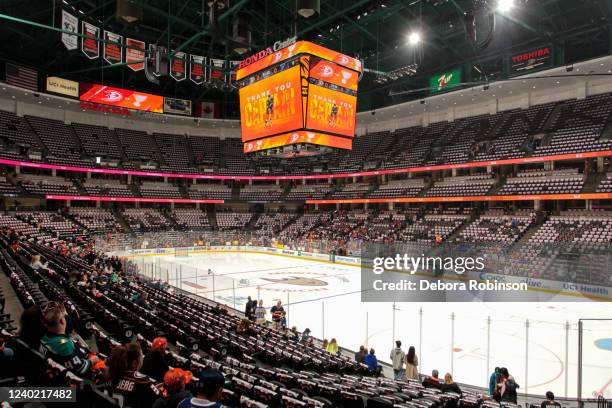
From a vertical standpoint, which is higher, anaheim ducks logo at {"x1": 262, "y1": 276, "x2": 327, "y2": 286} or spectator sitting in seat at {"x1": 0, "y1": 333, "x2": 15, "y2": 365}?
spectator sitting in seat at {"x1": 0, "y1": 333, "x2": 15, "y2": 365}

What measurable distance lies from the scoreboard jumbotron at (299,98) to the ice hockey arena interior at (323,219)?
0.14 metres

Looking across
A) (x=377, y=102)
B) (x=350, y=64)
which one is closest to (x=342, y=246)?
(x=350, y=64)

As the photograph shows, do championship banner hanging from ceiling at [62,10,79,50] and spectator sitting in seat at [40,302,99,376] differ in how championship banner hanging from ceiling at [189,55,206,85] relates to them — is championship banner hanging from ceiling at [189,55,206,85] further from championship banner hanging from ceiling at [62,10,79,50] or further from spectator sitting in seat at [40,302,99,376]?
spectator sitting in seat at [40,302,99,376]

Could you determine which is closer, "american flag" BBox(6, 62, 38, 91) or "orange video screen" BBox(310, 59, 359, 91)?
"orange video screen" BBox(310, 59, 359, 91)

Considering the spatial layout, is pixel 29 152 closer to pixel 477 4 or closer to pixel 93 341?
pixel 93 341

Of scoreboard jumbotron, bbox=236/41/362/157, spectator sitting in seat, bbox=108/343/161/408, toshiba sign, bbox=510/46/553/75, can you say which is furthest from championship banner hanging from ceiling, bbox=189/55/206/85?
spectator sitting in seat, bbox=108/343/161/408

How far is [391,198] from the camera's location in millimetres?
38062

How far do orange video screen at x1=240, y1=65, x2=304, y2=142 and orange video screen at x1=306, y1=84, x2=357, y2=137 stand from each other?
28.4 inches

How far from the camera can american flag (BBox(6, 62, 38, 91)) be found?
35.5 meters

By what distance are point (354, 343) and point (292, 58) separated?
15032 mm

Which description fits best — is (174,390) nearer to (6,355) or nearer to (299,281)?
(6,355)

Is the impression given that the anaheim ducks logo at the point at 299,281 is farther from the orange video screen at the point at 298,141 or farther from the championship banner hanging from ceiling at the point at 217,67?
the championship banner hanging from ceiling at the point at 217,67

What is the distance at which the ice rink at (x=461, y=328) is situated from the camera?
32.8 ft

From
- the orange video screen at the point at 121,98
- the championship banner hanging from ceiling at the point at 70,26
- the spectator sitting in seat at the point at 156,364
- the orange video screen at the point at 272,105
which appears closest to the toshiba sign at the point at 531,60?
the orange video screen at the point at 272,105
